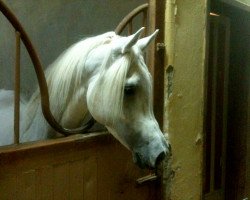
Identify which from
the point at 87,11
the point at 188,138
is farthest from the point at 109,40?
the point at 87,11

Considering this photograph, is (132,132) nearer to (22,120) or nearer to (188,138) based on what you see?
(22,120)

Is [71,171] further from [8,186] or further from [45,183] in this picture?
[8,186]

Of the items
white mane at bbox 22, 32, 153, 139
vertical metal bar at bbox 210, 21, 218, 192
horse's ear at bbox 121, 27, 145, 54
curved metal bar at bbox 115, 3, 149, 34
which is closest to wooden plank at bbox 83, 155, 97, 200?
white mane at bbox 22, 32, 153, 139

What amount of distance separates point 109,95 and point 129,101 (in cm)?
9

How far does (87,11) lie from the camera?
2.95 metres

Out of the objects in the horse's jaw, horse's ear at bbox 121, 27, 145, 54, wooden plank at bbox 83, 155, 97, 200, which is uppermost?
horse's ear at bbox 121, 27, 145, 54

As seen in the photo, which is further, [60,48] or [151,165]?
[60,48]

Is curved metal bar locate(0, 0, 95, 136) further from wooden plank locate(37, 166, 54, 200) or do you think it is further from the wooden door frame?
the wooden door frame

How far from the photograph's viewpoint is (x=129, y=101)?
163 centimetres

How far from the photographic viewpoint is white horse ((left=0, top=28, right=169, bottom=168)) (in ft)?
5.26

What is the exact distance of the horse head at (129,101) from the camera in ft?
5.23

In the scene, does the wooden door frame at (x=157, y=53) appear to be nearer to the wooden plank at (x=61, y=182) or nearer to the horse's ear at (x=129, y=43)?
the horse's ear at (x=129, y=43)

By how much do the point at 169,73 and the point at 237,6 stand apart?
1.07 meters

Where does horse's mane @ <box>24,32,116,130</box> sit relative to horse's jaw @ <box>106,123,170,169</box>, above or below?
above
